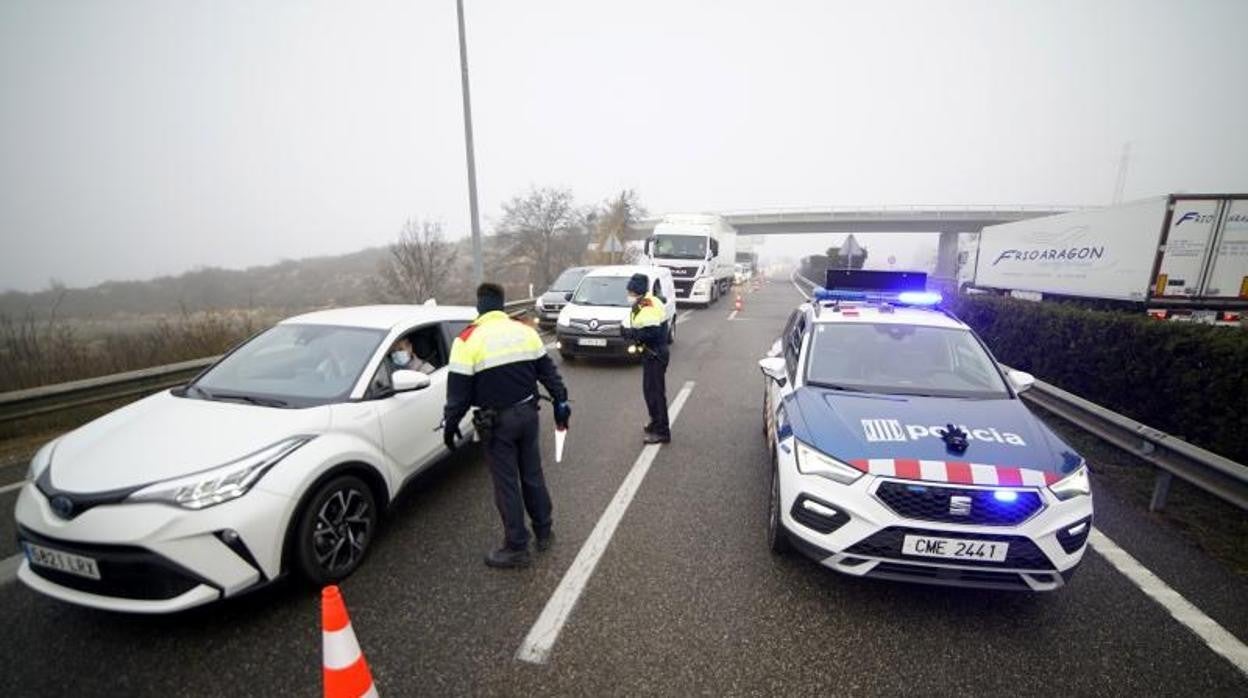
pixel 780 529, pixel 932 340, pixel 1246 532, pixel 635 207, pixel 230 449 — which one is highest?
pixel 635 207

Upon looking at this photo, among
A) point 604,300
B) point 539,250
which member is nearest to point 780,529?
point 604,300

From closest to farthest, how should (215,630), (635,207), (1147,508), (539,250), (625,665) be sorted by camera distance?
(625,665) → (215,630) → (1147,508) → (539,250) → (635,207)

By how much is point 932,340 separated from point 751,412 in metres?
2.66

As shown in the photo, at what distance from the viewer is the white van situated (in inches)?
349

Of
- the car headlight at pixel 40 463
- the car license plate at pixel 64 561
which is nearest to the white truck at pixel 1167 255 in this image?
the car license plate at pixel 64 561

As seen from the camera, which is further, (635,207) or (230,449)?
(635,207)

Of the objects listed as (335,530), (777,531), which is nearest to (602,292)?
(777,531)

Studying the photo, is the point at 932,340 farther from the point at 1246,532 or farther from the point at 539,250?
the point at 539,250

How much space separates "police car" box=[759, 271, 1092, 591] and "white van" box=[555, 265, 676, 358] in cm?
502

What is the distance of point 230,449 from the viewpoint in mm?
2662

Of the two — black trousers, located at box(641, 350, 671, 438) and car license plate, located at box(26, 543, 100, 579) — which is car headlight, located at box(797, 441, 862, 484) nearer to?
black trousers, located at box(641, 350, 671, 438)

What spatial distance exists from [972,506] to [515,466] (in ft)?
8.60

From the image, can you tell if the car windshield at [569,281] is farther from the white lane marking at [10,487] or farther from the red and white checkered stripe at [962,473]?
the red and white checkered stripe at [962,473]

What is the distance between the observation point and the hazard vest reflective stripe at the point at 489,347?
3.05 meters
